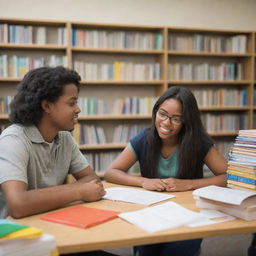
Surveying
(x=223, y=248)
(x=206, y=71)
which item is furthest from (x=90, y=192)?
(x=206, y=71)

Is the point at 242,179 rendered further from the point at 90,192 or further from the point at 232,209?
the point at 90,192

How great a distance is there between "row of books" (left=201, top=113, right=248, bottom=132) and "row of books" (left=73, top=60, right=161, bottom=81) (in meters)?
0.91

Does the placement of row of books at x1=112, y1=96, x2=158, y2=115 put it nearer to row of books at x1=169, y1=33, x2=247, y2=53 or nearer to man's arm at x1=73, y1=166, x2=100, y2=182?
row of books at x1=169, y1=33, x2=247, y2=53

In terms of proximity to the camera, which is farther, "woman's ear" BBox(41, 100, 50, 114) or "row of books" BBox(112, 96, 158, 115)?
"row of books" BBox(112, 96, 158, 115)

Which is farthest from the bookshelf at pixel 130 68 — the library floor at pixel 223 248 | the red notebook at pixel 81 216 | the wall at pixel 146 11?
the red notebook at pixel 81 216

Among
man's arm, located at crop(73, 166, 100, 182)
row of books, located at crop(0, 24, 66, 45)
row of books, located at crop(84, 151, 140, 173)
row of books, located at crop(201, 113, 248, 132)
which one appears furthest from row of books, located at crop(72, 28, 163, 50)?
man's arm, located at crop(73, 166, 100, 182)

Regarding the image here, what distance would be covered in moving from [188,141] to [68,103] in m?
0.73

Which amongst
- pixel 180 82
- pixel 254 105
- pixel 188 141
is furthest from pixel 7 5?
pixel 254 105

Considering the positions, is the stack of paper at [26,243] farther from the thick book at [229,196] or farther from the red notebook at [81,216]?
the thick book at [229,196]

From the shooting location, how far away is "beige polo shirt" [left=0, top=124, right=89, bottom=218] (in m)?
1.33

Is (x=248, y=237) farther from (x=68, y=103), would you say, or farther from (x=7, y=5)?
(x=7, y=5)

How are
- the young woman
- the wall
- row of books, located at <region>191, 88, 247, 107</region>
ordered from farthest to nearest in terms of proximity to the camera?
row of books, located at <region>191, 88, 247, 107</region>, the wall, the young woman

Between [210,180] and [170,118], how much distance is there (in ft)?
1.32

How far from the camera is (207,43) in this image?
4.34 metres
